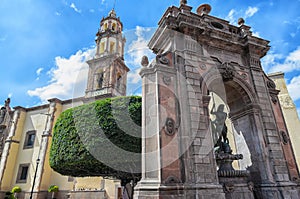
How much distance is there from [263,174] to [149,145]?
4.31 m

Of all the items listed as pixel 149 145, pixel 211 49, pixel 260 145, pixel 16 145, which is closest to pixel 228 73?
pixel 211 49

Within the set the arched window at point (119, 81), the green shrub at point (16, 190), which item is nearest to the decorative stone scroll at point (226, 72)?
the arched window at point (119, 81)

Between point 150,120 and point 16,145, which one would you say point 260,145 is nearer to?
point 150,120

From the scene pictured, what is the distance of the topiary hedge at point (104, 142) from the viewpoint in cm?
952

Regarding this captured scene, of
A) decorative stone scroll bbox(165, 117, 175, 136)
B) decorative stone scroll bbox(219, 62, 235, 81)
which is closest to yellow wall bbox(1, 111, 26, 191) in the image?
decorative stone scroll bbox(165, 117, 175, 136)

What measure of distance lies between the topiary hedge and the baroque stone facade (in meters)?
3.33

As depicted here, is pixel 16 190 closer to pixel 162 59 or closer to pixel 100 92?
pixel 100 92

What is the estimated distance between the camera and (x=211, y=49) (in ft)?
27.9

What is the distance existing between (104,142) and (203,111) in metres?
5.05

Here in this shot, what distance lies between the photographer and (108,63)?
24.6 m

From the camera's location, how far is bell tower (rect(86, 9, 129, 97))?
2319cm

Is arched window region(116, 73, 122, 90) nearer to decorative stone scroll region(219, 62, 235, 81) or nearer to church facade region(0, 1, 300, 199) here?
church facade region(0, 1, 300, 199)

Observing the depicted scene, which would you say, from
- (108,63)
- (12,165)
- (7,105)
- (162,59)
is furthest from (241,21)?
(7,105)

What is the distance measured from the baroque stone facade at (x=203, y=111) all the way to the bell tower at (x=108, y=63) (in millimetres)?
14984
